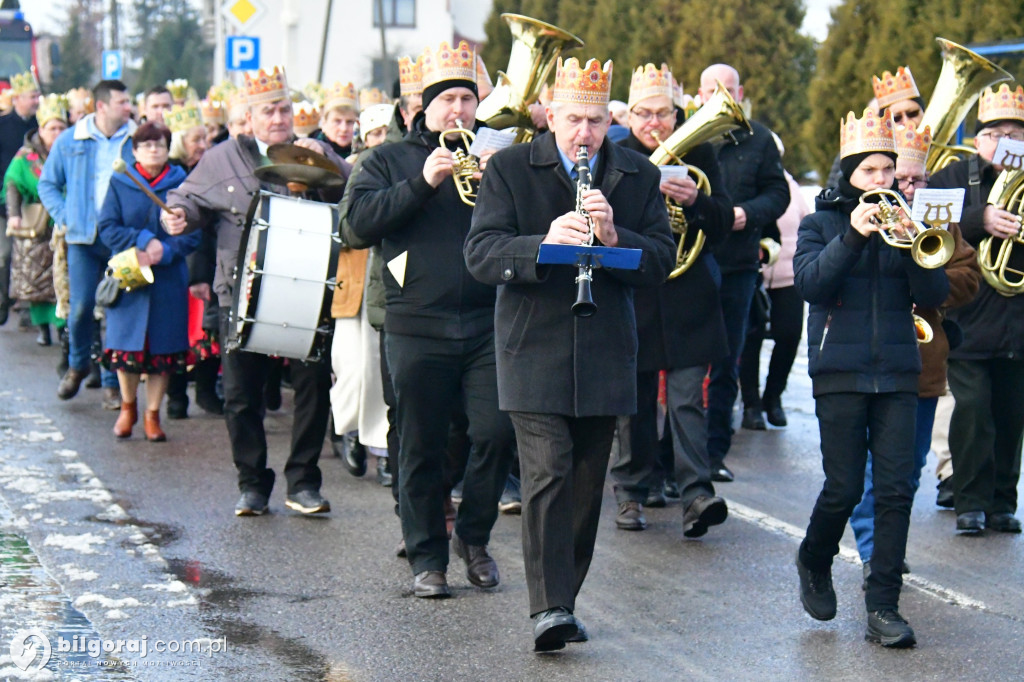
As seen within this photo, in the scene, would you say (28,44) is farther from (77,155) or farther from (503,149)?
(503,149)

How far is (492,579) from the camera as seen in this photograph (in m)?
7.05

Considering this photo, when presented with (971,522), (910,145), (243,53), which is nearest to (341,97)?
(971,522)

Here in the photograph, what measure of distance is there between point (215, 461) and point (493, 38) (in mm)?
29828

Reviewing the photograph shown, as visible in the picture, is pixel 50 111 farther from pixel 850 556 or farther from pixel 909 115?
pixel 850 556

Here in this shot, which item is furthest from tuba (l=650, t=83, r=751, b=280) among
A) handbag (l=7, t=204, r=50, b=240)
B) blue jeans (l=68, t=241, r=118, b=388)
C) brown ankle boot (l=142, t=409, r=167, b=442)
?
handbag (l=7, t=204, r=50, b=240)

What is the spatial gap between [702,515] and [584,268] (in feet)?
7.90

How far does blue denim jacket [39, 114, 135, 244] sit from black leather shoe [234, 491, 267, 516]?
3.82m

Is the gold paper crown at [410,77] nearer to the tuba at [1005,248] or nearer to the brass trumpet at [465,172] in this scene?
the brass trumpet at [465,172]

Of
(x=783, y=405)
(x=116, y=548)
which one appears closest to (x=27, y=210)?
(x=783, y=405)

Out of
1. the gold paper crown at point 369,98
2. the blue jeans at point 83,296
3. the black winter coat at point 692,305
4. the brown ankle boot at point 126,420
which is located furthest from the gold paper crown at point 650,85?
the gold paper crown at point 369,98

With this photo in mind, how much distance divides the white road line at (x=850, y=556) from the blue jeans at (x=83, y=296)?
4935mm

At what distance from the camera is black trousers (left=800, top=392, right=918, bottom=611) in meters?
6.39

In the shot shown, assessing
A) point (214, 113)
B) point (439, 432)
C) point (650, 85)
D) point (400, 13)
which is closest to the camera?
point (439, 432)

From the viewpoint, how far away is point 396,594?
275 inches
